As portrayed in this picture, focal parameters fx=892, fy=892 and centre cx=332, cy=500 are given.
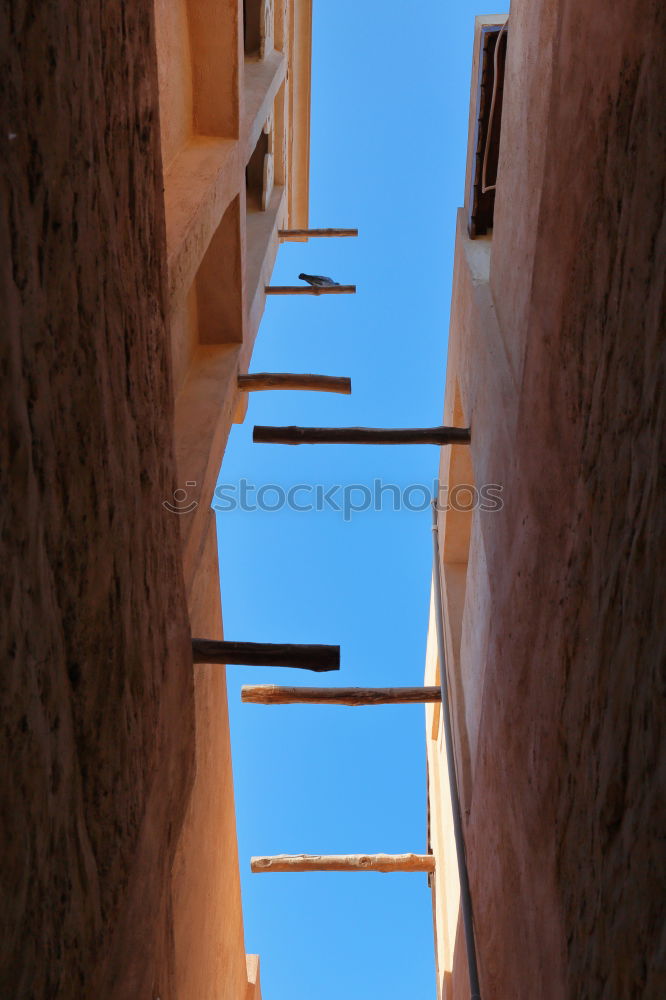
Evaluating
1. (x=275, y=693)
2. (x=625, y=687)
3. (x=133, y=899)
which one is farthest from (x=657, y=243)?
(x=275, y=693)

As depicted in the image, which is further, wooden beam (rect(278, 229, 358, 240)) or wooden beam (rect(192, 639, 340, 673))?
wooden beam (rect(278, 229, 358, 240))

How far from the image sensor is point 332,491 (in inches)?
258

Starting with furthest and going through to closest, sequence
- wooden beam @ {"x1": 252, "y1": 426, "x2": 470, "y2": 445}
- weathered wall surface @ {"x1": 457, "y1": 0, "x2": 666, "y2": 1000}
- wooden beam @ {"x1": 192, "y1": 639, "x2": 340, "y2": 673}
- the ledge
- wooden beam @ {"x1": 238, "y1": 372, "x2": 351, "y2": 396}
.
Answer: wooden beam @ {"x1": 238, "y1": 372, "x2": 351, "y2": 396}, wooden beam @ {"x1": 252, "y1": 426, "x2": 470, "y2": 445}, the ledge, wooden beam @ {"x1": 192, "y1": 639, "x2": 340, "y2": 673}, weathered wall surface @ {"x1": 457, "y1": 0, "x2": 666, "y2": 1000}

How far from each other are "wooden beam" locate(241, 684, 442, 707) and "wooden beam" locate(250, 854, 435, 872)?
1.72 metres

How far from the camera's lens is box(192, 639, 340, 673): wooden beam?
415 centimetres

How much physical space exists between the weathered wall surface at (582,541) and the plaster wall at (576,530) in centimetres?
1

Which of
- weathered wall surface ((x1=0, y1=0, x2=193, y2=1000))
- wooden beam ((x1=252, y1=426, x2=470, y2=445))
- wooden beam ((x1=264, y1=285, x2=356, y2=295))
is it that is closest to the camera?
weathered wall surface ((x1=0, y1=0, x2=193, y2=1000))

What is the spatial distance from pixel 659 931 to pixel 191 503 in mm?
3525

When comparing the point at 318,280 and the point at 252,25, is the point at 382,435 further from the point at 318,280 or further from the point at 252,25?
the point at 252,25

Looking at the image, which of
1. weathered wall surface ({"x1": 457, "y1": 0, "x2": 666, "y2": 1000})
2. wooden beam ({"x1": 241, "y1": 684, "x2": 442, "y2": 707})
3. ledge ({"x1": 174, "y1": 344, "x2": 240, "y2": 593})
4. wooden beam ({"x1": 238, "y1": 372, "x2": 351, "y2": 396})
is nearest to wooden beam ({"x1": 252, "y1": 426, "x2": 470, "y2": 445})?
ledge ({"x1": 174, "y1": 344, "x2": 240, "y2": 593})

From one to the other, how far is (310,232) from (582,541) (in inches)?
323

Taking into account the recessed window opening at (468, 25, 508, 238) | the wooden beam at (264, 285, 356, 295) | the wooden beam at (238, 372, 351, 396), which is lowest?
the wooden beam at (238, 372, 351, 396)

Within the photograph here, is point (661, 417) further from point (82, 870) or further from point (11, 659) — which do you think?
point (82, 870)

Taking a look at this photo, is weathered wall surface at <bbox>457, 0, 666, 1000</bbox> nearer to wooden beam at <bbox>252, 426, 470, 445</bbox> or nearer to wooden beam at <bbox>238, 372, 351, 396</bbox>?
wooden beam at <bbox>252, 426, 470, 445</bbox>
